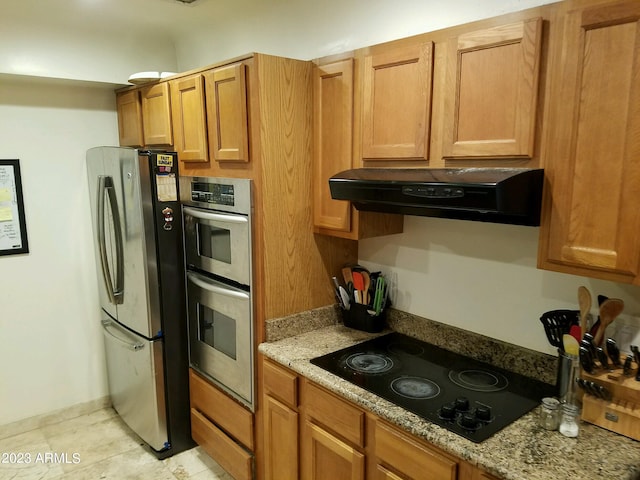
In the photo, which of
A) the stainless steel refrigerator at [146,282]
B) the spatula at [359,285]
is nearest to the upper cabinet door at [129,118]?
the stainless steel refrigerator at [146,282]

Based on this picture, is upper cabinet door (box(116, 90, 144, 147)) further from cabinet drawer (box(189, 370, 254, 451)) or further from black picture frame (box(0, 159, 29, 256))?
cabinet drawer (box(189, 370, 254, 451))

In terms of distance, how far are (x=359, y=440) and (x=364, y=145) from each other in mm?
1153

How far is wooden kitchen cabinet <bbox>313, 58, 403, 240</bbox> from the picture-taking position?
78.7 inches

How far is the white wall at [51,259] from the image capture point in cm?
296

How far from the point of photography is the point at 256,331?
2205mm

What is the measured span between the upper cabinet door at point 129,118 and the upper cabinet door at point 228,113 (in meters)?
0.89

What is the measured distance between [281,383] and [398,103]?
4.22 ft

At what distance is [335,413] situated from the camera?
1790 mm

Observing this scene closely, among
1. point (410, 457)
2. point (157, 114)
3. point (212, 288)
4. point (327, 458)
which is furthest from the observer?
point (157, 114)

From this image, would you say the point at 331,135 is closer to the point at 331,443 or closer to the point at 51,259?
the point at 331,443

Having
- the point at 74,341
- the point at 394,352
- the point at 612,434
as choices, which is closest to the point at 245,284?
the point at 394,352

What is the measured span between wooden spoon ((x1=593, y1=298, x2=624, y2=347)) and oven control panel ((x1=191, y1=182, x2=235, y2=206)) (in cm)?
156

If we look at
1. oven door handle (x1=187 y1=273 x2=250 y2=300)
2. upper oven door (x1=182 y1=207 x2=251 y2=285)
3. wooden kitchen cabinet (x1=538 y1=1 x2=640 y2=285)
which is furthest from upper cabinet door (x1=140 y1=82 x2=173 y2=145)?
wooden kitchen cabinet (x1=538 y1=1 x2=640 y2=285)

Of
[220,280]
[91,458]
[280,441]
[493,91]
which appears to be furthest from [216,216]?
[91,458]
